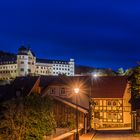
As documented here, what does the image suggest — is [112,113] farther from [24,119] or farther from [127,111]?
[24,119]

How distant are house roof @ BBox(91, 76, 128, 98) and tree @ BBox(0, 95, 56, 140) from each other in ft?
143

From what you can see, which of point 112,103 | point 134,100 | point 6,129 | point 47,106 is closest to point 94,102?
point 112,103

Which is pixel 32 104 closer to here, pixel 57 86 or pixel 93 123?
pixel 93 123

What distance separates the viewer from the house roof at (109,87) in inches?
2936

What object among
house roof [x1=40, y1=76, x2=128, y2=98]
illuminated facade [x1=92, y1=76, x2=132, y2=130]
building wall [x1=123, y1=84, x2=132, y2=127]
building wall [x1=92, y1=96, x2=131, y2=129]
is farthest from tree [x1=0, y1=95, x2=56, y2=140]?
building wall [x1=123, y1=84, x2=132, y2=127]

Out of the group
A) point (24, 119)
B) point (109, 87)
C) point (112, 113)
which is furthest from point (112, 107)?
point (24, 119)

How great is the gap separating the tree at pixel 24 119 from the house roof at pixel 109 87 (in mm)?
43616

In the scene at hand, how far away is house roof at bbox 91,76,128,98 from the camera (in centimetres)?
7456

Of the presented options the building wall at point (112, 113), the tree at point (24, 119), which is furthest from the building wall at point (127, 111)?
the tree at point (24, 119)

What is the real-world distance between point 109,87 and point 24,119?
49318 millimetres

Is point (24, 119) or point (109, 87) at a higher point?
point (109, 87)

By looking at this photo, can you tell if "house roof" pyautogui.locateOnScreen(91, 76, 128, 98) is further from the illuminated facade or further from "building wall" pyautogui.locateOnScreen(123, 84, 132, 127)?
"building wall" pyautogui.locateOnScreen(123, 84, 132, 127)

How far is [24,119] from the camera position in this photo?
28.7 meters

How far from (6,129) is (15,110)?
1.39 m
